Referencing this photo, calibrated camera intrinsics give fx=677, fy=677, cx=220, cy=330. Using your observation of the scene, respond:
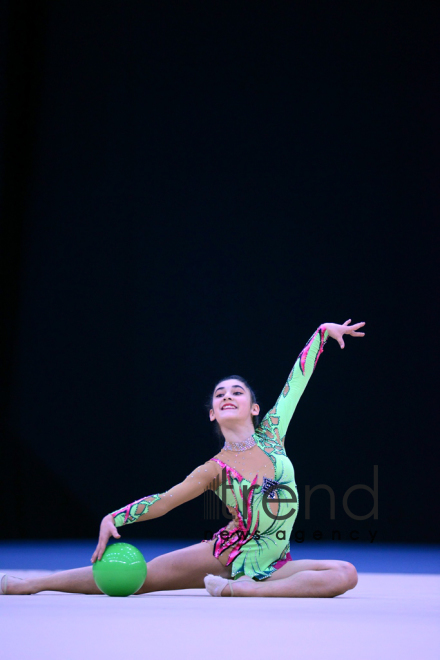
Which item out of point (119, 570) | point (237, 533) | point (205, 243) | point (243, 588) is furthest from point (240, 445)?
point (205, 243)

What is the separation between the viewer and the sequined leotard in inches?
87.0

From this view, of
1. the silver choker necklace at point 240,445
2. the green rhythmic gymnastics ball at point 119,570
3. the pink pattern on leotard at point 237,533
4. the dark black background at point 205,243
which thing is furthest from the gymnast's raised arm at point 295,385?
the dark black background at point 205,243

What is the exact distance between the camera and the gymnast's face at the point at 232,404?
2.38 meters

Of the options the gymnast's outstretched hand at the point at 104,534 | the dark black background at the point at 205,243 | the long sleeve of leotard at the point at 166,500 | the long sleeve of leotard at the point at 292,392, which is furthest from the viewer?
the dark black background at the point at 205,243

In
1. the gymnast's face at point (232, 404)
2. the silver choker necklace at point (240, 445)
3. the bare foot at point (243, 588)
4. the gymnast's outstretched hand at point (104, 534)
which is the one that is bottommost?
the bare foot at point (243, 588)

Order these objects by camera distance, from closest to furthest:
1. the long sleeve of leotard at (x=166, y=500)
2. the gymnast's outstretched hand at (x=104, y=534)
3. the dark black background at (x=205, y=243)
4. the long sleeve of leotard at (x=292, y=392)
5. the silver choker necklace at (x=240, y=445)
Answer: the gymnast's outstretched hand at (x=104, y=534), the long sleeve of leotard at (x=166, y=500), the silver choker necklace at (x=240, y=445), the long sleeve of leotard at (x=292, y=392), the dark black background at (x=205, y=243)

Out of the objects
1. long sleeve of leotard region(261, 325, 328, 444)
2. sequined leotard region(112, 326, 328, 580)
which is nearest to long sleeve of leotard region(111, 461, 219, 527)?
sequined leotard region(112, 326, 328, 580)

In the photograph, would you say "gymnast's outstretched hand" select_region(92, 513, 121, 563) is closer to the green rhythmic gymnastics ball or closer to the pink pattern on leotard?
the green rhythmic gymnastics ball

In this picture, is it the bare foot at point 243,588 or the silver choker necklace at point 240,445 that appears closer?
the bare foot at point 243,588

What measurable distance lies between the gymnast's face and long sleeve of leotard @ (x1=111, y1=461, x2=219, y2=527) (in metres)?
0.18

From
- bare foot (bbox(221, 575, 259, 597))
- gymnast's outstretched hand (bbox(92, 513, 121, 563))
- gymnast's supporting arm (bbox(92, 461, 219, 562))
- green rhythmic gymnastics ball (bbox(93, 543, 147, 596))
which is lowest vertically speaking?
bare foot (bbox(221, 575, 259, 597))

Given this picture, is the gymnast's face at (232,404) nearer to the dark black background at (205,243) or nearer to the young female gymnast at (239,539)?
the young female gymnast at (239,539)

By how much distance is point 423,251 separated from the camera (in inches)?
201

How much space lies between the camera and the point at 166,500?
220 cm
